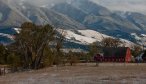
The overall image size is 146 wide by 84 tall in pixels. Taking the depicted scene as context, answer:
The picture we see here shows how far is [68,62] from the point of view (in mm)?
143125

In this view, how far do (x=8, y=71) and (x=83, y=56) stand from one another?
88276mm

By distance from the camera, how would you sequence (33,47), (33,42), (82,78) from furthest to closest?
(33,47) → (33,42) → (82,78)

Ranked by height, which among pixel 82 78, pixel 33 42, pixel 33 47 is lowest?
pixel 82 78

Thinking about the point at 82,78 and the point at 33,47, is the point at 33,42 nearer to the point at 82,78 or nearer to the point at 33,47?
the point at 33,47

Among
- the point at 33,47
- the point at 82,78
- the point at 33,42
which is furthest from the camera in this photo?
the point at 33,47

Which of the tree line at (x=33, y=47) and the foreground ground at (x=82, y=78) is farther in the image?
the tree line at (x=33, y=47)

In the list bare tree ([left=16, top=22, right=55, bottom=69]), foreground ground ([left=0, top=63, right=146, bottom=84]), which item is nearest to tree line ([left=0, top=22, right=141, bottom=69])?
bare tree ([left=16, top=22, right=55, bottom=69])

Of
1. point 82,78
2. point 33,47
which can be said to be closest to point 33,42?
point 33,47

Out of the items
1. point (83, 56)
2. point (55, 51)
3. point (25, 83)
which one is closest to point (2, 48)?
point (55, 51)

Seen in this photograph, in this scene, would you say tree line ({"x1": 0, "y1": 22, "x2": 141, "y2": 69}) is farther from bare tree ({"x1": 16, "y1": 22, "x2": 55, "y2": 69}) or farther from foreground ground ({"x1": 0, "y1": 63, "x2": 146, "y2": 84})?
foreground ground ({"x1": 0, "y1": 63, "x2": 146, "y2": 84})

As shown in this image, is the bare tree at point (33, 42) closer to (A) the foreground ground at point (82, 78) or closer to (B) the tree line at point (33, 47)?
(B) the tree line at point (33, 47)

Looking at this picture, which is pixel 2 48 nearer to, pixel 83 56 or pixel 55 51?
pixel 55 51

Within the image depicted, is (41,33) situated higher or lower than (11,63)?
higher

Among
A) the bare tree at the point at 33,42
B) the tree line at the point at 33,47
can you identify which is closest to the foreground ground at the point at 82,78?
the tree line at the point at 33,47
